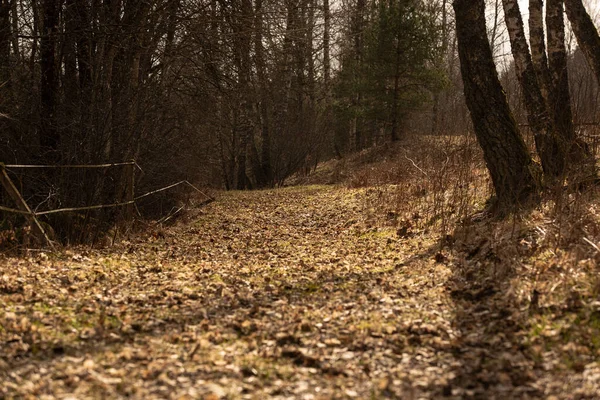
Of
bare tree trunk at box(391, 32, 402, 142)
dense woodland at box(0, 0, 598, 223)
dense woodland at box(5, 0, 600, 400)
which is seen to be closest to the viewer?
dense woodland at box(5, 0, 600, 400)

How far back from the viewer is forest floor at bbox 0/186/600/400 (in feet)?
10.9

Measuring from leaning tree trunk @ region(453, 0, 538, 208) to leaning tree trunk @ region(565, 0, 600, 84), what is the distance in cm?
264

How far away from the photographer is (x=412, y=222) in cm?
858

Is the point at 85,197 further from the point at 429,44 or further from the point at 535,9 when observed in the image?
the point at 429,44

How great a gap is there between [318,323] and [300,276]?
1539 millimetres

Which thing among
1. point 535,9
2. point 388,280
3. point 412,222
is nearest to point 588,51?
point 535,9

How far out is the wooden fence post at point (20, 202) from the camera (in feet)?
19.7

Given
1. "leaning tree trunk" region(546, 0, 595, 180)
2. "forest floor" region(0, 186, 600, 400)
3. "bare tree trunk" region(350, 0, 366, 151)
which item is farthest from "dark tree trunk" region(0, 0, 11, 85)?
"bare tree trunk" region(350, 0, 366, 151)

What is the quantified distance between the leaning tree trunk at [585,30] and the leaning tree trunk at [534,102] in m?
0.89

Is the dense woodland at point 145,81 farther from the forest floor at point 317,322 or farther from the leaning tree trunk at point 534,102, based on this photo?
the forest floor at point 317,322

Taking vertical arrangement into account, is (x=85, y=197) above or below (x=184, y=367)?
above

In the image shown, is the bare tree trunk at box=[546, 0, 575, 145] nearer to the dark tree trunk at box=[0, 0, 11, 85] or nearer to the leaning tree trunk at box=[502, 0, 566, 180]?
the leaning tree trunk at box=[502, 0, 566, 180]

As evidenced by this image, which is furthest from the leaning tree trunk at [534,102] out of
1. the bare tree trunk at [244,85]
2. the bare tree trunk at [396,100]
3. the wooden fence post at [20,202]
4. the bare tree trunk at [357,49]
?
the bare tree trunk at [357,49]

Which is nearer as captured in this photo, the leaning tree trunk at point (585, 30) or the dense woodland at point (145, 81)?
the dense woodland at point (145, 81)
